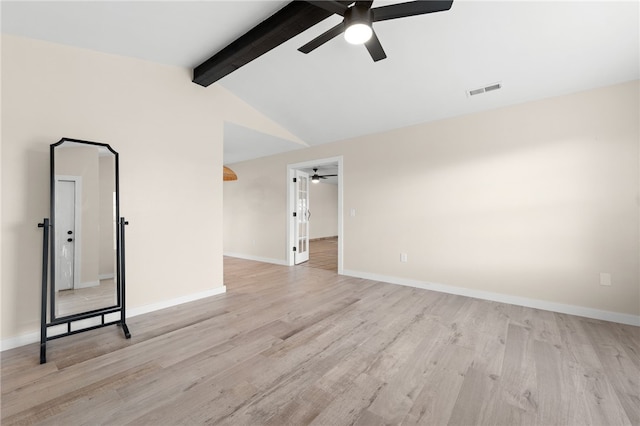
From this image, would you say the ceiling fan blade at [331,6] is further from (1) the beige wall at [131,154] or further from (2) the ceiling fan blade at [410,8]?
(1) the beige wall at [131,154]

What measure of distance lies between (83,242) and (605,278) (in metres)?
5.33

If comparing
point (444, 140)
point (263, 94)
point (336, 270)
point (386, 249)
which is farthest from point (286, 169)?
point (444, 140)

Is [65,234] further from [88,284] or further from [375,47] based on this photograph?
[375,47]

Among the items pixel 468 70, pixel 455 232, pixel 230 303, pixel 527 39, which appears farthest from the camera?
pixel 455 232

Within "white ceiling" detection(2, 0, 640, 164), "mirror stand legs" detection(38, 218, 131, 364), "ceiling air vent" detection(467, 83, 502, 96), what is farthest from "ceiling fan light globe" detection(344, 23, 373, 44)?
"mirror stand legs" detection(38, 218, 131, 364)

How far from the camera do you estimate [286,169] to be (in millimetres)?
5652

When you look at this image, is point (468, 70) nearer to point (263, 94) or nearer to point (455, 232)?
point (455, 232)

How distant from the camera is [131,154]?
113 inches

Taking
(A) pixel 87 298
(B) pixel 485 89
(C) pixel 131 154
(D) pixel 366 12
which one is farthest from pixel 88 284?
(B) pixel 485 89

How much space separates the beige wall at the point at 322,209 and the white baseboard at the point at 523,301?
614 centimetres

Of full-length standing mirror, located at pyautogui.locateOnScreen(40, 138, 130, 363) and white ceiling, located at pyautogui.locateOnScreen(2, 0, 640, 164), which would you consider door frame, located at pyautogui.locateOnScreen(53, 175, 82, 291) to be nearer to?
full-length standing mirror, located at pyautogui.locateOnScreen(40, 138, 130, 363)

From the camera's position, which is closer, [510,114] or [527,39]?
[527,39]

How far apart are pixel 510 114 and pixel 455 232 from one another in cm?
165

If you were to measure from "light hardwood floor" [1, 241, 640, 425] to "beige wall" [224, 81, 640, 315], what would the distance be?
1.89 feet
